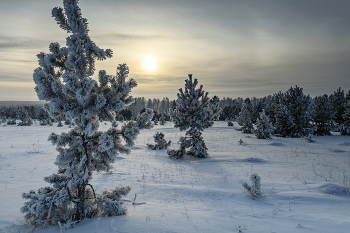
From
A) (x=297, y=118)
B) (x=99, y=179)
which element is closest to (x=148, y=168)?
(x=99, y=179)

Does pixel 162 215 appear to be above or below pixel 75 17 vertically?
below

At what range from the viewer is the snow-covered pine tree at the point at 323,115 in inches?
1041

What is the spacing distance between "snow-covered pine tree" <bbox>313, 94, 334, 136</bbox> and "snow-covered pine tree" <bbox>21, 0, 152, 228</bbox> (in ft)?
101

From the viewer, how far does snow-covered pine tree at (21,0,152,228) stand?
400cm

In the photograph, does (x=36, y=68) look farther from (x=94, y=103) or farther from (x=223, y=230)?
(x=223, y=230)

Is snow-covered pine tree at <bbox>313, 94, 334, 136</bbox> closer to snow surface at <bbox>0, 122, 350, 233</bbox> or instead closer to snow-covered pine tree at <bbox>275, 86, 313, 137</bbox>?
snow-covered pine tree at <bbox>275, 86, 313, 137</bbox>

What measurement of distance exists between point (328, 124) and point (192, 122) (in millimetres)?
24999

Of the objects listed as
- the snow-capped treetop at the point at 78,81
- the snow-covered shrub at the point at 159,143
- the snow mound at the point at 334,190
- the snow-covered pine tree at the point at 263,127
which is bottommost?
the snow-covered shrub at the point at 159,143

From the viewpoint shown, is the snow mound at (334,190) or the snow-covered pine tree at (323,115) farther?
the snow-covered pine tree at (323,115)

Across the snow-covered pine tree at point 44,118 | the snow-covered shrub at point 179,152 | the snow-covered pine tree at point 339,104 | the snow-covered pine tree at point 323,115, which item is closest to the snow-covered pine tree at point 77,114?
the snow-covered shrub at point 179,152

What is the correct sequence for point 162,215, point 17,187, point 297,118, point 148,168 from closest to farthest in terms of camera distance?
point 162,215 → point 17,187 → point 148,168 → point 297,118

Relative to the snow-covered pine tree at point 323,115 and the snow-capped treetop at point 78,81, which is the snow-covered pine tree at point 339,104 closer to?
the snow-covered pine tree at point 323,115

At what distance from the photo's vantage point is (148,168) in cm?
1071

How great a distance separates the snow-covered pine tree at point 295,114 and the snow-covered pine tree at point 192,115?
17.2 m
